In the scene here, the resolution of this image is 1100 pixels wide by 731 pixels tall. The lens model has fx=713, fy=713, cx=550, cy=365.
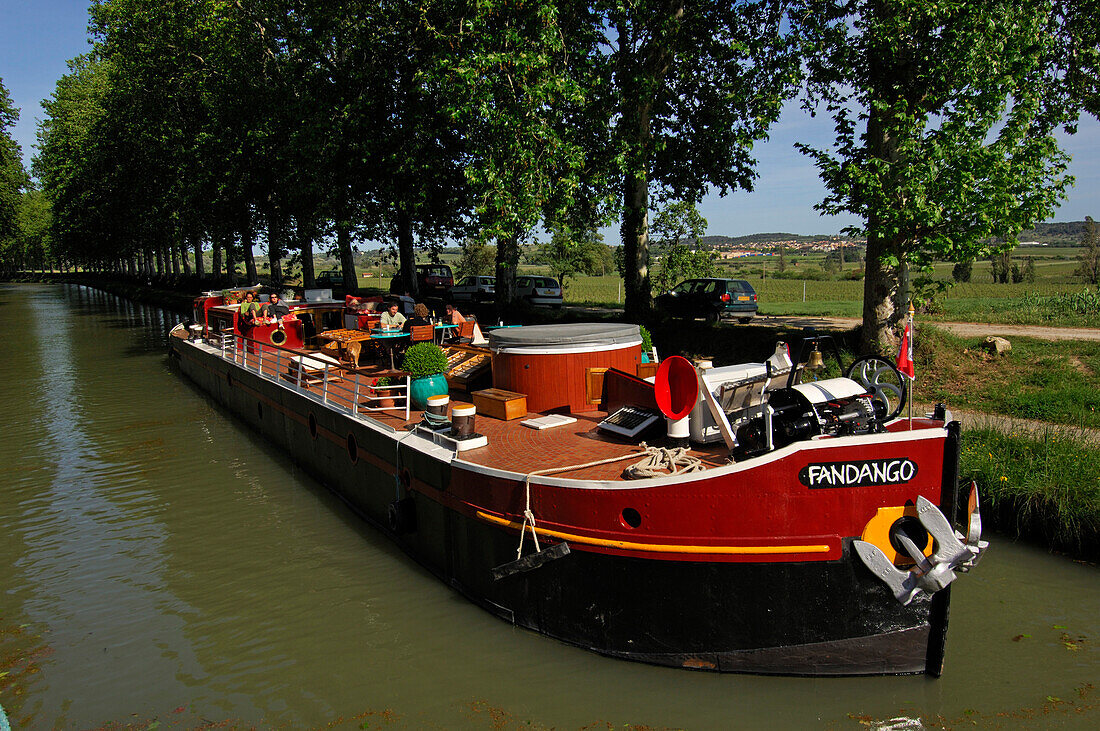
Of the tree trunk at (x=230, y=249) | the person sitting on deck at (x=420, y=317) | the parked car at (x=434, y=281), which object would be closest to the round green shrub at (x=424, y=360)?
the person sitting on deck at (x=420, y=317)

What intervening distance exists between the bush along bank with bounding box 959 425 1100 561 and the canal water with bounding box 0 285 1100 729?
14.3 inches

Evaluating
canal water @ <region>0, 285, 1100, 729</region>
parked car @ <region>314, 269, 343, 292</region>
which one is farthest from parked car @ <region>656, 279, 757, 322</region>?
parked car @ <region>314, 269, 343, 292</region>

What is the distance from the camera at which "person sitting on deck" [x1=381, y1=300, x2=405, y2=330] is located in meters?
14.7

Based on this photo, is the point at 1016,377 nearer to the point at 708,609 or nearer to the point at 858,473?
the point at 858,473

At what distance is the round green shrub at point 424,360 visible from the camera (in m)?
10.5

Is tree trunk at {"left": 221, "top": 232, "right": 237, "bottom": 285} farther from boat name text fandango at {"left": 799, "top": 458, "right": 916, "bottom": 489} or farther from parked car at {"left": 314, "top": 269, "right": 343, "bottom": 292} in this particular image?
boat name text fandango at {"left": 799, "top": 458, "right": 916, "bottom": 489}

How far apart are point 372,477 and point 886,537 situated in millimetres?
7089

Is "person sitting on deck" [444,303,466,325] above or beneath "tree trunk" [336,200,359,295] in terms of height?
beneath

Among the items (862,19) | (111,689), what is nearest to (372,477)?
(111,689)

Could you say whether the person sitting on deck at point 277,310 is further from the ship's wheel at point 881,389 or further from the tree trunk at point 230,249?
the tree trunk at point 230,249

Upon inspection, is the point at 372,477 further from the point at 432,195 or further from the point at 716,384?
the point at 432,195

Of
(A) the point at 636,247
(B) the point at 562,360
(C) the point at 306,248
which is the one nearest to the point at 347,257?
(C) the point at 306,248

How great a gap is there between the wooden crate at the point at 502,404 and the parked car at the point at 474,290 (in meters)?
22.9

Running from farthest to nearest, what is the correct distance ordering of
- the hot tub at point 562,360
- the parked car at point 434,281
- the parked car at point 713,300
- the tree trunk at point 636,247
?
the parked car at point 434,281
the parked car at point 713,300
the tree trunk at point 636,247
the hot tub at point 562,360
